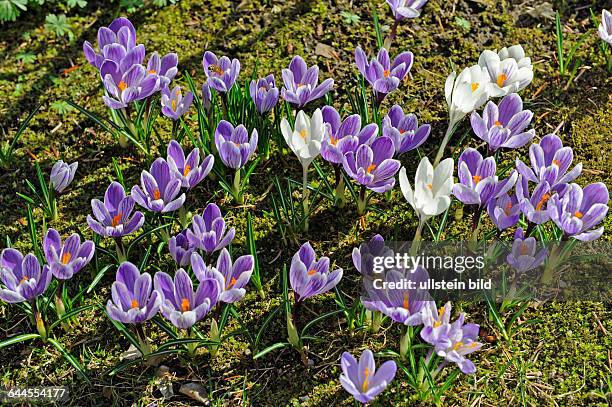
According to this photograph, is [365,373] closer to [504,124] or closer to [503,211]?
[503,211]

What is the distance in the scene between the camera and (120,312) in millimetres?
2119

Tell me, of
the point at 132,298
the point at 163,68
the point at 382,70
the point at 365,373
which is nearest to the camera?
the point at 365,373

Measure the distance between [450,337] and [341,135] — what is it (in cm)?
80

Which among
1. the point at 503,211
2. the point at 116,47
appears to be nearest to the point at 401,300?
the point at 503,211

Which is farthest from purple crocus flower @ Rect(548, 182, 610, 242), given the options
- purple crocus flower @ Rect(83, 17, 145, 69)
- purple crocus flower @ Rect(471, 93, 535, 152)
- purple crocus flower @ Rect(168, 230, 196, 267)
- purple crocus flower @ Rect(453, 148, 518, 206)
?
purple crocus flower @ Rect(83, 17, 145, 69)

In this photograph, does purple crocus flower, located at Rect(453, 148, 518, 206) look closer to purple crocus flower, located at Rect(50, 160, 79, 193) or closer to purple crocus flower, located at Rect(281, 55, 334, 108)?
purple crocus flower, located at Rect(281, 55, 334, 108)

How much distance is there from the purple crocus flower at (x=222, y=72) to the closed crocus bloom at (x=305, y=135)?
382 millimetres

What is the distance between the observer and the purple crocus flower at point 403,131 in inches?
101

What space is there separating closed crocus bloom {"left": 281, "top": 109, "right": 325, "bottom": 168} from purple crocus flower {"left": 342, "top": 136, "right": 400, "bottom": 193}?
11 centimetres

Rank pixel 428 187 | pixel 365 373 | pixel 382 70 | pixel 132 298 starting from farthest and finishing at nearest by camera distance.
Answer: pixel 382 70, pixel 428 187, pixel 132 298, pixel 365 373

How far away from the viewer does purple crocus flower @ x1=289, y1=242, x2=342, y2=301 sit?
223cm

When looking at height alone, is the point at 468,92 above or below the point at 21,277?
above

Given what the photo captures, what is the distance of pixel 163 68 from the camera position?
112 inches

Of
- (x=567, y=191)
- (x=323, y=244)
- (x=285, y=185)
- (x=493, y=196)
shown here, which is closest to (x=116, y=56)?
(x=285, y=185)
